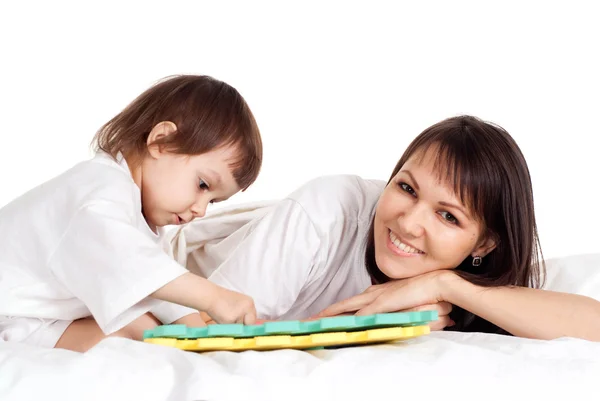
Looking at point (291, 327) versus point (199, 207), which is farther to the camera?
point (199, 207)

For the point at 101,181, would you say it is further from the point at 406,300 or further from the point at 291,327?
the point at 406,300

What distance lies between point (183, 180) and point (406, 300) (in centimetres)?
61

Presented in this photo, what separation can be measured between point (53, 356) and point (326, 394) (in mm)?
447

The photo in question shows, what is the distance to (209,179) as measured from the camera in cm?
194

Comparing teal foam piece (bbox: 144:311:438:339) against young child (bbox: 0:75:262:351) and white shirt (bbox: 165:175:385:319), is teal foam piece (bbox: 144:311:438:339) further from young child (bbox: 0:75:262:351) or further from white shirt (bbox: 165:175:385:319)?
white shirt (bbox: 165:175:385:319)

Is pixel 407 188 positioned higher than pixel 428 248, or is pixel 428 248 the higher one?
pixel 407 188

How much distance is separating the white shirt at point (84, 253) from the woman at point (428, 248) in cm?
33

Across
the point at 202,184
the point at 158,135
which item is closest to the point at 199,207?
the point at 202,184

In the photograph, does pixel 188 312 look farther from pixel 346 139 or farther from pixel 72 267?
pixel 346 139

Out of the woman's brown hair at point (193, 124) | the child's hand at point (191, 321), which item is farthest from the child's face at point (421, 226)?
the child's hand at point (191, 321)

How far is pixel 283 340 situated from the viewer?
1.39m

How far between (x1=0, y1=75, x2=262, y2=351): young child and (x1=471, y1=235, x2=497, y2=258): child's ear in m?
0.61

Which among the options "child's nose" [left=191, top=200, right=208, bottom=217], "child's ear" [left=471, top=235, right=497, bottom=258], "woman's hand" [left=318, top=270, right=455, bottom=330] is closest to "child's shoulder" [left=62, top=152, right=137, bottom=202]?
"child's nose" [left=191, top=200, right=208, bottom=217]

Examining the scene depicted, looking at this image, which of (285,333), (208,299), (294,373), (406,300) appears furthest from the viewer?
(406,300)
